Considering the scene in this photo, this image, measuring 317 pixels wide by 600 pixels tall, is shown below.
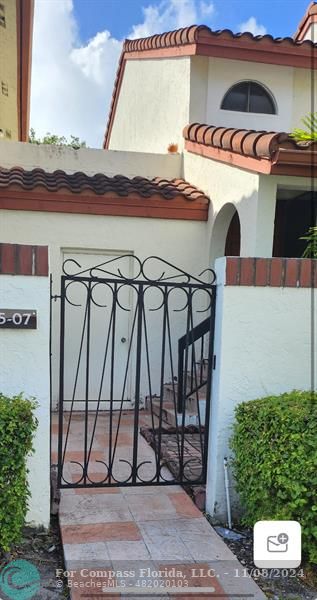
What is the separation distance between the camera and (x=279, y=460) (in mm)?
3373

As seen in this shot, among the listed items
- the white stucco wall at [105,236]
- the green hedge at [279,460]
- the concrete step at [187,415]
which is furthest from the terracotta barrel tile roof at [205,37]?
the green hedge at [279,460]

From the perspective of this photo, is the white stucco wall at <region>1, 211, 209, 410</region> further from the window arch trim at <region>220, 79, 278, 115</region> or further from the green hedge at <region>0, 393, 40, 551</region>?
the green hedge at <region>0, 393, 40, 551</region>

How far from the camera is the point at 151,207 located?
289 inches

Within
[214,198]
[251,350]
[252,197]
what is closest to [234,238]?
[214,198]

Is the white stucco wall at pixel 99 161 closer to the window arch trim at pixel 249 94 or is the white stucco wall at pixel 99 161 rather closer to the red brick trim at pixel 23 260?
the window arch trim at pixel 249 94

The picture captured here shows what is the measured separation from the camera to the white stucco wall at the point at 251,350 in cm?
402

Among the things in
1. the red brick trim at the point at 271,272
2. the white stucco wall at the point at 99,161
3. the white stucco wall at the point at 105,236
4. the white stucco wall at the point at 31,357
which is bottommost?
the white stucco wall at the point at 31,357

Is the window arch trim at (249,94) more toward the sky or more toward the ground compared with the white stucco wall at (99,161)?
more toward the sky

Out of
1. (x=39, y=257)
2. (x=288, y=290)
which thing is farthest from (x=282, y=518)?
(x=39, y=257)

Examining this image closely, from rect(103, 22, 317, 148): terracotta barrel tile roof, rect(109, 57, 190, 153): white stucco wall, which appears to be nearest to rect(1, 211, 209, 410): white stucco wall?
rect(109, 57, 190, 153): white stucco wall

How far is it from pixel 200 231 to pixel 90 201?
1.73 metres

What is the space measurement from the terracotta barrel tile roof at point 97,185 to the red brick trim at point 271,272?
3577mm

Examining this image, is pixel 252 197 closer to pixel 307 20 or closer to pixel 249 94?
pixel 249 94

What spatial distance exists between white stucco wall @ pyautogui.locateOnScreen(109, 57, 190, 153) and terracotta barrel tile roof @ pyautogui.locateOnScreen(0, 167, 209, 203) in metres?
1.37
